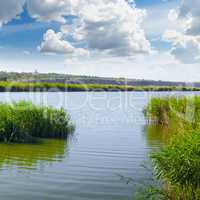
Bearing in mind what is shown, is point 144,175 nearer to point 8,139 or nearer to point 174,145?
point 174,145

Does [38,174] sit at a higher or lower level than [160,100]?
lower

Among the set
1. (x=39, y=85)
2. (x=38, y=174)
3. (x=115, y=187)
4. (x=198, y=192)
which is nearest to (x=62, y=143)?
(x=38, y=174)

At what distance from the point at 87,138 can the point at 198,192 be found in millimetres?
12567

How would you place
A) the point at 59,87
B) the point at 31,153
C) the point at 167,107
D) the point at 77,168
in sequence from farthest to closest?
1. the point at 59,87
2. the point at 167,107
3. the point at 31,153
4. the point at 77,168

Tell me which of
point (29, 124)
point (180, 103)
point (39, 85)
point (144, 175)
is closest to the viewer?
point (144, 175)

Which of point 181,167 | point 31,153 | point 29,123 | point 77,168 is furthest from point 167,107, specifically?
point 181,167

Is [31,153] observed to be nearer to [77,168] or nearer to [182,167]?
[77,168]

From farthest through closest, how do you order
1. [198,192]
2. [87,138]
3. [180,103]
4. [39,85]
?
[39,85] < [180,103] < [87,138] < [198,192]

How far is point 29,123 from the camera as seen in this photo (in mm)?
18953

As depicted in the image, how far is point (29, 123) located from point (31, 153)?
337 cm

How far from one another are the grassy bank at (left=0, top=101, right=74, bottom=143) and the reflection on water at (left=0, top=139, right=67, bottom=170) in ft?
2.55

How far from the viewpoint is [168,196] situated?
341 inches

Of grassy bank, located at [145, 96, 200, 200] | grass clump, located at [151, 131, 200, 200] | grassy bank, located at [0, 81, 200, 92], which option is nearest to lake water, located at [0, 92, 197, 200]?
grassy bank, located at [145, 96, 200, 200]

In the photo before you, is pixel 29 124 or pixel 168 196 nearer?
pixel 168 196
